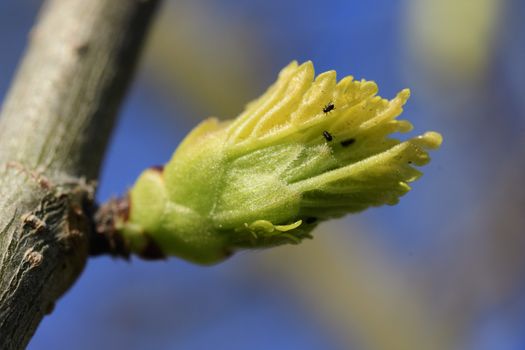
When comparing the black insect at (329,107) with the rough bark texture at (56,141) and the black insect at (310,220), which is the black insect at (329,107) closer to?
the black insect at (310,220)

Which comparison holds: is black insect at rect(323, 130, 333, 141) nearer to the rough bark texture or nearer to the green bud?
the green bud

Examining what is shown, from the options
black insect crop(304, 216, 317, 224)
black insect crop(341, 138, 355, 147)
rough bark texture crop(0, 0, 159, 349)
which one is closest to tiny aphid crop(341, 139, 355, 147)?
black insect crop(341, 138, 355, 147)

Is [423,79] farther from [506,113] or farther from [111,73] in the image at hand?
[111,73]

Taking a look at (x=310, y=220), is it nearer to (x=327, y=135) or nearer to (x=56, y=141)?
(x=327, y=135)

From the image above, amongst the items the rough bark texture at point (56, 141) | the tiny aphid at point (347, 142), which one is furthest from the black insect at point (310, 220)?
the rough bark texture at point (56, 141)

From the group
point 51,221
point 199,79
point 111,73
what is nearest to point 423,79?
→ point 199,79

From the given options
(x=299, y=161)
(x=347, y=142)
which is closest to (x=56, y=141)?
(x=299, y=161)
